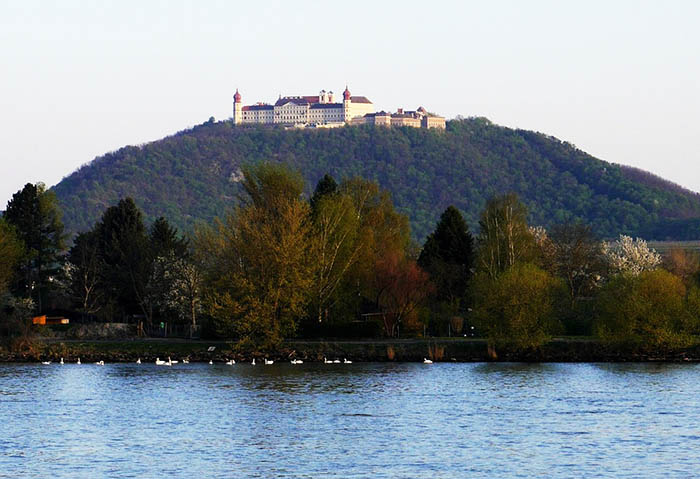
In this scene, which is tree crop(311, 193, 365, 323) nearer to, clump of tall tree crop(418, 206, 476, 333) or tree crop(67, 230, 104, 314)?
clump of tall tree crop(418, 206, 476, 333)

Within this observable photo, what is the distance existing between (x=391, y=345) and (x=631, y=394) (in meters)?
23.9

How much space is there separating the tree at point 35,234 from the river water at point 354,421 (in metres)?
Answer: 28.9

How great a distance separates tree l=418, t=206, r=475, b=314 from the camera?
90.7 metres

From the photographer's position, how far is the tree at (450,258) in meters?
90.7

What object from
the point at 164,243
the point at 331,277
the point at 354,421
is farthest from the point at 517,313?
the point at 164,243

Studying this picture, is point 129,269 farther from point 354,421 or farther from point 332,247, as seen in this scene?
point 354,421

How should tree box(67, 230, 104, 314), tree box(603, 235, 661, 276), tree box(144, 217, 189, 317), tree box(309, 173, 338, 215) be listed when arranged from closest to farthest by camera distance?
1. tree box(309, 173, 338, 215)
2. tree box(144, 217, 189, 317)
3. tree box(67, 230, 104, 314)
4. tree box(603, 235, 661, 276)

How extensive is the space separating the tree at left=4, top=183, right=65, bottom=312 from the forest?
12 cm

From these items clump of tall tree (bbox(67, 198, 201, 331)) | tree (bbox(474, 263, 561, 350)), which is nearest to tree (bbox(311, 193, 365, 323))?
tree (bbox(474, 263, 561, 350))

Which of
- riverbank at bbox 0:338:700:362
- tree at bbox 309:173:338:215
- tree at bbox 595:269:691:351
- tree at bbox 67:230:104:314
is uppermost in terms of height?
tree at bbox 309:173:338:215

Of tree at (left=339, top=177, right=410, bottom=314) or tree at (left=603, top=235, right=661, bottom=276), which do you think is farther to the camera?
tree at (left=603, top=235, right=661, bottom=276)

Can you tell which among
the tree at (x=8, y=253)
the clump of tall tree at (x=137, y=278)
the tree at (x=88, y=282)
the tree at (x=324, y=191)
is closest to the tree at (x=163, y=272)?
the clump of tall tree at (x=137, y=278)

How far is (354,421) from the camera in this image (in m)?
45.5

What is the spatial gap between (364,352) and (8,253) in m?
30.6
